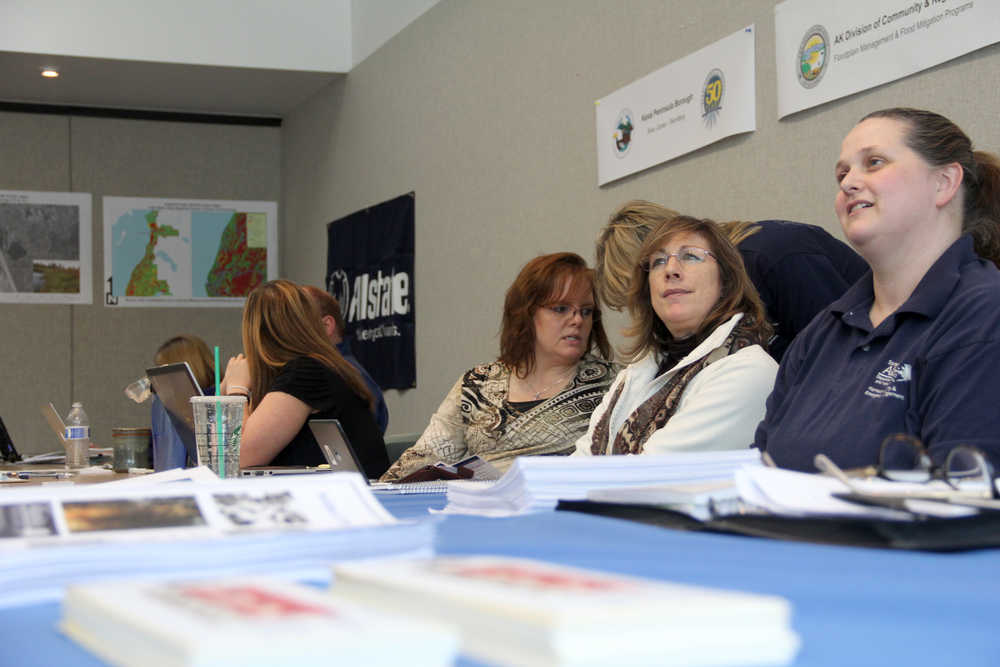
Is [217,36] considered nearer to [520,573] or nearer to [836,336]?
[836,336]

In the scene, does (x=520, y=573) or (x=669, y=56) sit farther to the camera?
(x=669, y=56)

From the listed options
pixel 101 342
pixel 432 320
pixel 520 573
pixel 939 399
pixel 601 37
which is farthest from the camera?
pixel 101 342

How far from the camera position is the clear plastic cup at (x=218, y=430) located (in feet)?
5.97

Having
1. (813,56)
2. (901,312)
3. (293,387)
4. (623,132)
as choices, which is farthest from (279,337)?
(901,312)

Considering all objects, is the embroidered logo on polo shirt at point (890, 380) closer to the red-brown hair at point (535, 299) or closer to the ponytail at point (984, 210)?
the ponytail at point (984, 210)

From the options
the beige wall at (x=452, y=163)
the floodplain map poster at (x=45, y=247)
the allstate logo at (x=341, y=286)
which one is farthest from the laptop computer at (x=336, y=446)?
the floodplain map poster at (x=45, y=247)

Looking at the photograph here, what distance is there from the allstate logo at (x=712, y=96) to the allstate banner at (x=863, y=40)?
28 centimetres

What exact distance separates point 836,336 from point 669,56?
1981 millimetres

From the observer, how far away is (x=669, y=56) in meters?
3.55

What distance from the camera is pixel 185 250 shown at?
280 inches

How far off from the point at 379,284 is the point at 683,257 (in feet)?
12.3

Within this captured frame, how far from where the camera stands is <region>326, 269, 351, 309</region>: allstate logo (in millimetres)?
6266

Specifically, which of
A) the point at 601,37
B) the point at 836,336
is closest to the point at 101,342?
the point at 601,37

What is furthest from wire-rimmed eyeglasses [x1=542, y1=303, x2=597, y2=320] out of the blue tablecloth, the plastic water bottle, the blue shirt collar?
the blue tablecloth
